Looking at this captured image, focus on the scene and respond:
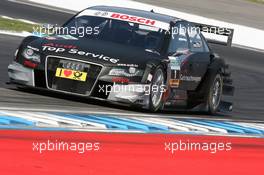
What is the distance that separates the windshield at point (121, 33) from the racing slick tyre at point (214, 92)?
56.3 inches

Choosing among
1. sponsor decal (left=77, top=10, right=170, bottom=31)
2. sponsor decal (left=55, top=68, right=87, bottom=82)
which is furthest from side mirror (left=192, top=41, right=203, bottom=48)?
sponsor decal (left=55, top=68, right=87, bottom=82)

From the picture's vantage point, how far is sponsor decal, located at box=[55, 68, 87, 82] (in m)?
10.3

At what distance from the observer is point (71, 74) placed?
10.3 metres

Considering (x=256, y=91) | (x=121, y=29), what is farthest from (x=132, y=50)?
(x=256, y=91)

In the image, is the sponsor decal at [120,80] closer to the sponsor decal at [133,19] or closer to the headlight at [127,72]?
the headlight at [127,72]

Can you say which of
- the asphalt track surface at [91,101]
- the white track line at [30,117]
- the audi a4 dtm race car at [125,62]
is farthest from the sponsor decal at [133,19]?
the white track line at [30,117]

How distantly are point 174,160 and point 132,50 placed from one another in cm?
381

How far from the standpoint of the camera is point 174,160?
7.25 meters

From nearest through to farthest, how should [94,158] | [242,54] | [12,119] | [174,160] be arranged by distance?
[94,158] → [174,160] → [12,119] → [242,54]

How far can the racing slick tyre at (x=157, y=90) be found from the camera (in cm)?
1058

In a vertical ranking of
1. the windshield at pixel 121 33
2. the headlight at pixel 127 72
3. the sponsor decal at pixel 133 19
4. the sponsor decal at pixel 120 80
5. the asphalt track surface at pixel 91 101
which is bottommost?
the asphalt track surface at pixel 91 101

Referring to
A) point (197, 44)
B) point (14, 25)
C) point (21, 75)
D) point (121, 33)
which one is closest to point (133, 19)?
point (121, 33)

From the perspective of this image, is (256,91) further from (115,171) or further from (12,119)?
(115,171)

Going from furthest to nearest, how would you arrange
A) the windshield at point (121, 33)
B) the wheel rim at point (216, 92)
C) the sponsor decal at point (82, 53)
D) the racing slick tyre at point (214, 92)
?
the wheel rim at point (216, 92) < the racing slick tyre at point (214, 92) < the windshield at point (121, 33) < the sponsor decal at point (82, 53)
